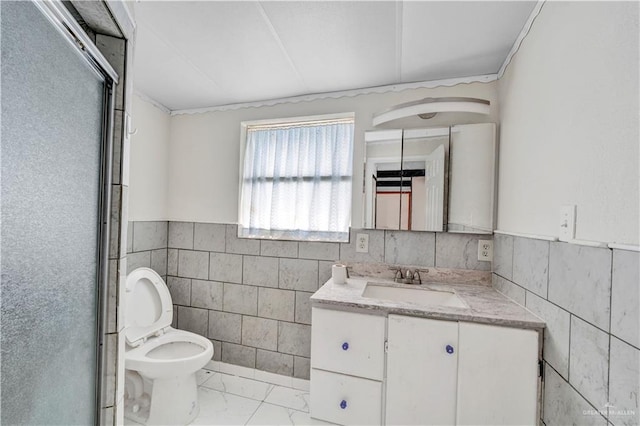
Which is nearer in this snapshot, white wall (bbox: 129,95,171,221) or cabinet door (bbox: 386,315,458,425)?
cabinet door (bbox: 386,315,458,425)

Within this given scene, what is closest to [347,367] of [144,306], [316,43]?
[144,306]

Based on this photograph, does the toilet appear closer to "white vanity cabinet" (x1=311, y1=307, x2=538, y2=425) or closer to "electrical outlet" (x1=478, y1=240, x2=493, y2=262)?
"white vanity cabinet" (x1=311, y1=307, x2=538, y2=425)

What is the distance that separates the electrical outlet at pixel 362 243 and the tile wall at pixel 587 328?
2.86 feet

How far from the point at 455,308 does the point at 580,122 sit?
32.8 inches

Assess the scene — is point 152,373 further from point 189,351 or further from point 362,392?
point 362,392

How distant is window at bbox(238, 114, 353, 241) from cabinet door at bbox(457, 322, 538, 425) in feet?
3.16

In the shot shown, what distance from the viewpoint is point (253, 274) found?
79.6 inches

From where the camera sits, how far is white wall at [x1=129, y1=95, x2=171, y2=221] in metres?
1.90

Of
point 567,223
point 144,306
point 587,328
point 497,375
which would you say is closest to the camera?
point 587,328

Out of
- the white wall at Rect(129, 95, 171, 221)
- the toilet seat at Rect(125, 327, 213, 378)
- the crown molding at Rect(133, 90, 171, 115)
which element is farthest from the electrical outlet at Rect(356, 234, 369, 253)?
the crown molding at Rect(133, 90, 171, 115)

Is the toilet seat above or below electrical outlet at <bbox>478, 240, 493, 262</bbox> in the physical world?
below

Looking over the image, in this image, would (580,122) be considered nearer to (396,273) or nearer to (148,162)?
(396,273)

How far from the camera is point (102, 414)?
86cm

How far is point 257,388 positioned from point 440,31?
2.46 meters
